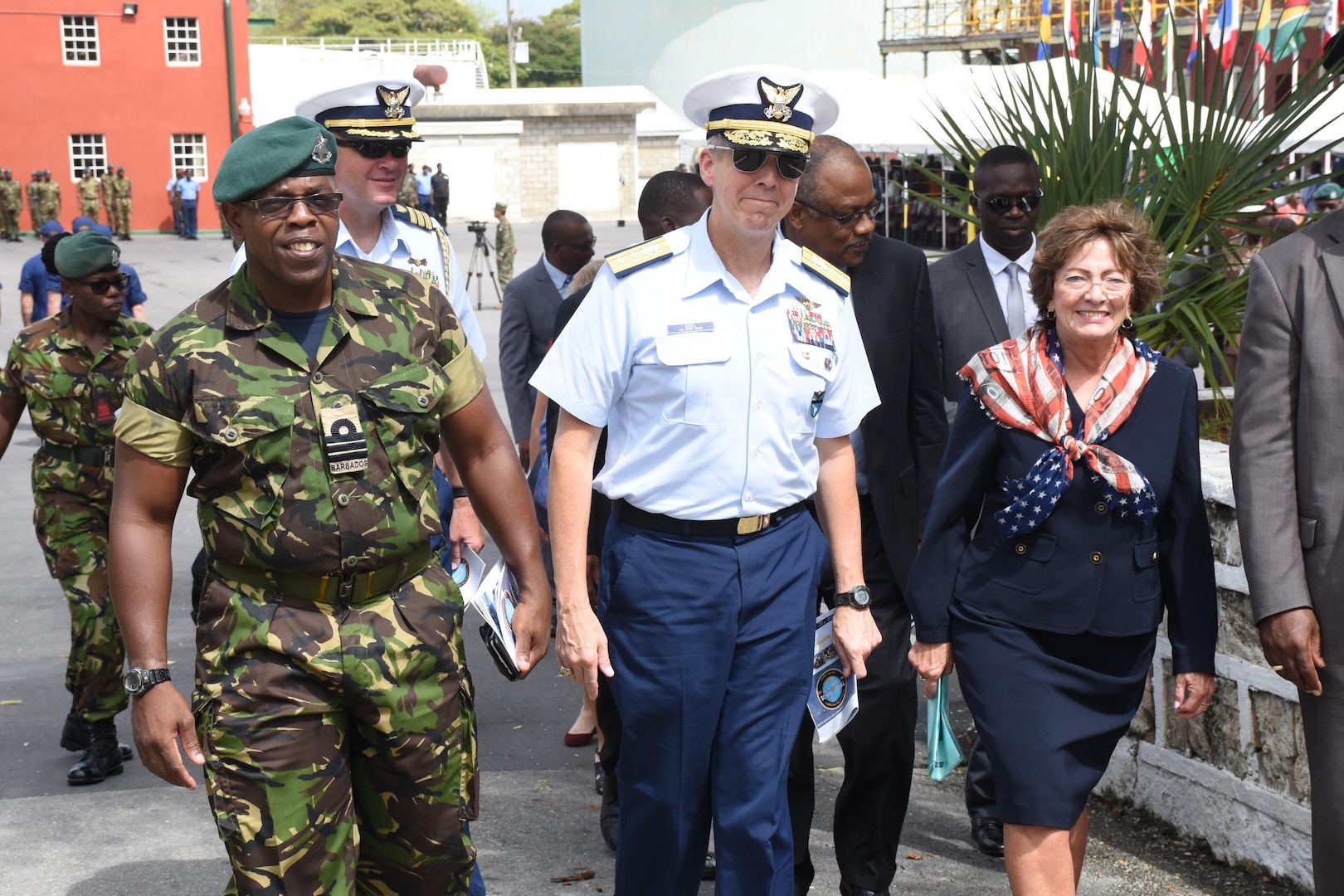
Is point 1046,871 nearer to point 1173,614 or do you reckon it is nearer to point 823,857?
point 1173,614

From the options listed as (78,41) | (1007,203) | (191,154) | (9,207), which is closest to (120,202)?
(9,207)

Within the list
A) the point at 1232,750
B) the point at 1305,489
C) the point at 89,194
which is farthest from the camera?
the point at 89,194

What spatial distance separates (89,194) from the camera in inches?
1561

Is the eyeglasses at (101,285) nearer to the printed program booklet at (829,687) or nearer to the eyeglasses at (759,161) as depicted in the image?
the eyeglasses at (759,161)

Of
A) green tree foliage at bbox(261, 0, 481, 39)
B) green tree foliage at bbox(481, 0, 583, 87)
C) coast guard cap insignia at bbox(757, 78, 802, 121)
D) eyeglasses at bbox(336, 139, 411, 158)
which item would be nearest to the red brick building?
eyeglasses at bbox(336, 139, 411, 158)

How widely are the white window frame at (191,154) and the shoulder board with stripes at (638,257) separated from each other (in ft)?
140

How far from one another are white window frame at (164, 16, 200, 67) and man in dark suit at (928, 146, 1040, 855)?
42.3 metres

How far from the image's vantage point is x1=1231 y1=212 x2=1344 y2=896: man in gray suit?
3314 millimetres

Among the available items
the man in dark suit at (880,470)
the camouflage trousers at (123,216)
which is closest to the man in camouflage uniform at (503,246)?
the man in dark suit at (880,470)

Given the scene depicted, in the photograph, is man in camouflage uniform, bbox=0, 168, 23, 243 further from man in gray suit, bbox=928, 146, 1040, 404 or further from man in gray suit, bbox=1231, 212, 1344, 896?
man in gray suit, bbox=1231, 212, 1344, 896

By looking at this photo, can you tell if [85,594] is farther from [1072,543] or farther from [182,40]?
[182,40]

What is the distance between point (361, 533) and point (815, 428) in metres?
1.22

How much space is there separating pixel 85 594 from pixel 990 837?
3330 mm

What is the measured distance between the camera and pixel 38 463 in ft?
18.5
